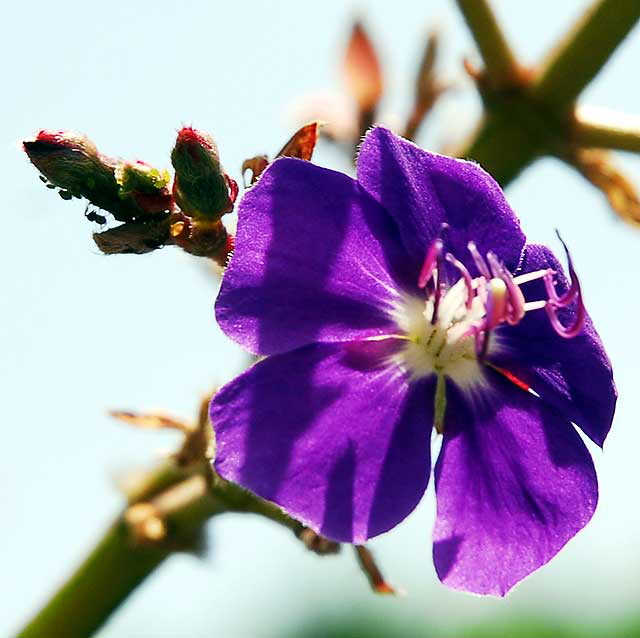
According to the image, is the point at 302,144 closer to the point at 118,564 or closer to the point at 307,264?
the point at 307,264

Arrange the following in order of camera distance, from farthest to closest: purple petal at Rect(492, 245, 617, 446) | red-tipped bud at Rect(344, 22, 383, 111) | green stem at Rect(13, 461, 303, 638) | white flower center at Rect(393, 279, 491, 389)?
red-tipped bud at Rect(344, 22, 383, 111), green stem at Rect(13, 461, 303, 638), white flower center at Rect(393, 279, 491, 389), purple petal at Rect(492, 245, 617, 446)

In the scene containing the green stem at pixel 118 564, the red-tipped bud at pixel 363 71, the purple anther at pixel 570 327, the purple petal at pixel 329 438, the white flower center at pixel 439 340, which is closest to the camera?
the purple petal at pixel 329 438

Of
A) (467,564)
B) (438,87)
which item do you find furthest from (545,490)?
(438,87)

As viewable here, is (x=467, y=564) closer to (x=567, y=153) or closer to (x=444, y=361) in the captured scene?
(x=444, y=361)

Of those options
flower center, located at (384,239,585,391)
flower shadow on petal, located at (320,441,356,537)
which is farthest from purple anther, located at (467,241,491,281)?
flower shadow on petal, located at (320,441,356,537)

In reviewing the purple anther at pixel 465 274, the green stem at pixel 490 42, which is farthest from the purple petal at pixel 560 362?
the green stem at pixel 490 42

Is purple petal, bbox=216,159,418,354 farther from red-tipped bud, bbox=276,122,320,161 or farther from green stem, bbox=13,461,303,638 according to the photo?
green stem, bbox=13,461,303,638

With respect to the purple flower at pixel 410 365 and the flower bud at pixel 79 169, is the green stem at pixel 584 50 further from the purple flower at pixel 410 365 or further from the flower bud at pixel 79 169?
the flower bud at pixel 79 169
